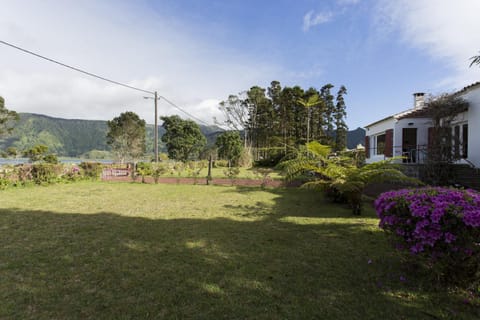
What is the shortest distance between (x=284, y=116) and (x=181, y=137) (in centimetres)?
1781

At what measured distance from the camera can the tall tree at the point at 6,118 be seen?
64.1 feet

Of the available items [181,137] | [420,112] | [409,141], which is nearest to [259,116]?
[181,137]

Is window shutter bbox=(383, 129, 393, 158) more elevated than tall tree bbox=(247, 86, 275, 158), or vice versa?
tall tree bbox=(247, 86, 275, 158)

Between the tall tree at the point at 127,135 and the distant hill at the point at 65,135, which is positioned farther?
the distant hill at the point at 65,135

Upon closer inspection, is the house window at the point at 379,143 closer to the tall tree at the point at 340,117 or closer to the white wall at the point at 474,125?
the white wall at the point at 474,125

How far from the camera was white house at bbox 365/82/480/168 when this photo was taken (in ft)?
24.5

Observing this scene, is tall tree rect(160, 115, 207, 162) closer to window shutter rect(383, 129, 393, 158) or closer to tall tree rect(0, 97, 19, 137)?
tall tree rect(0, 97, 19, 137)

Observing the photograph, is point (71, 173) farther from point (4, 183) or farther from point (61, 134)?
point (61, 134)

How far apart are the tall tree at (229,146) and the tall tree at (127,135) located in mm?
12266

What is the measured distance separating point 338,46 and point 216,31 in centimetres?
601

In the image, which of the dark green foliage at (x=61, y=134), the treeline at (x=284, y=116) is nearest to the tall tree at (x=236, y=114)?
the treeline at (x=284, y=116)

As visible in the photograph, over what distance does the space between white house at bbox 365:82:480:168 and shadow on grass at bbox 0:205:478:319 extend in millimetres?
6160

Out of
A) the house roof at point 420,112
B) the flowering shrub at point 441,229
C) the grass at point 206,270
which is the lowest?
the grass at point 206,270

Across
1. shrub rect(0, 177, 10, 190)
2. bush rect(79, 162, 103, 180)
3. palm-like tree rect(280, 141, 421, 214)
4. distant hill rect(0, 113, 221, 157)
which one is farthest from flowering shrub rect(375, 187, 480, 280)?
distant hill rect(0, 113, 221, 157)
